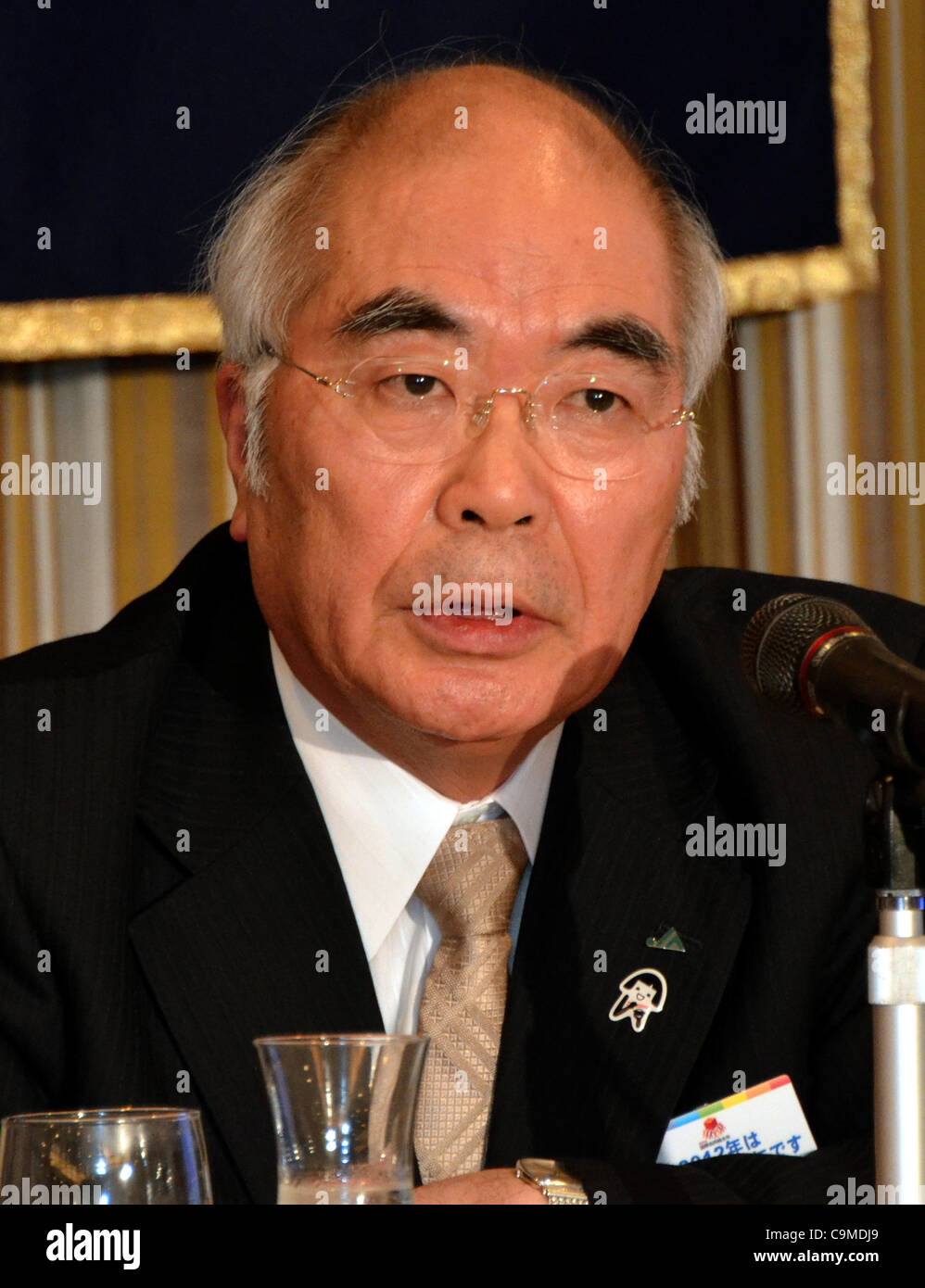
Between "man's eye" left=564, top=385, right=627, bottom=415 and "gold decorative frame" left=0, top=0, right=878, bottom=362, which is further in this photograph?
"gold decorative frame" left=0, top=0, right=878, bottom=362

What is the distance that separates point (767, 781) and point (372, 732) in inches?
16.4

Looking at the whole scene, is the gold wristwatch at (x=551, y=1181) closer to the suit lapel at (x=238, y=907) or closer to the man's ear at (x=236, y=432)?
the suit lapel at (x=238, y=907)

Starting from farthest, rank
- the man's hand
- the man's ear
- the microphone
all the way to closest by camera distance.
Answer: the man's ear
the man's hand
the microphone

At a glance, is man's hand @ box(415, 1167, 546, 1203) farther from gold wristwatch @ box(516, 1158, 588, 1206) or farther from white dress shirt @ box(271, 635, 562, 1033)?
white dress shirt @ box(271, 635, 562, 1033)

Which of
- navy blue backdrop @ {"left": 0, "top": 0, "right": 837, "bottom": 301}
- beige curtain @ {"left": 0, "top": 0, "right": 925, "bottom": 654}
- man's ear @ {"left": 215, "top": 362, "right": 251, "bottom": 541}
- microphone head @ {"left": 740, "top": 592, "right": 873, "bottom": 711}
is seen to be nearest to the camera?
microphone head @ {"left": 740, "top": 592, "right": 873, "bottom": 711}

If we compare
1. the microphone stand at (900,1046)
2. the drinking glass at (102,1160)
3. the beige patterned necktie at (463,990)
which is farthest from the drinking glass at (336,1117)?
the beige patterned necktie at (463,990)

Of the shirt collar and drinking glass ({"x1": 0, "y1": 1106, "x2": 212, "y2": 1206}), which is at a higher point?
the shirt collar

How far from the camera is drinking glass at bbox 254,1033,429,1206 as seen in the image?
2.45ft

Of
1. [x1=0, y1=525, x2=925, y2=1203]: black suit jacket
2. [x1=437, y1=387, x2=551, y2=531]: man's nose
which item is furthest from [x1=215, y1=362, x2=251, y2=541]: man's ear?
[x1=437, y1=387, x2=551, y2=531]: man's nose

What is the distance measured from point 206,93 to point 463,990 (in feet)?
5.16

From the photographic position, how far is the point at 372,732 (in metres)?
1.62

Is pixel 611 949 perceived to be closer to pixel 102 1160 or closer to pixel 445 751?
pixel 445 751

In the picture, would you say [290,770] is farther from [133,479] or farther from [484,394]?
[133,479]
